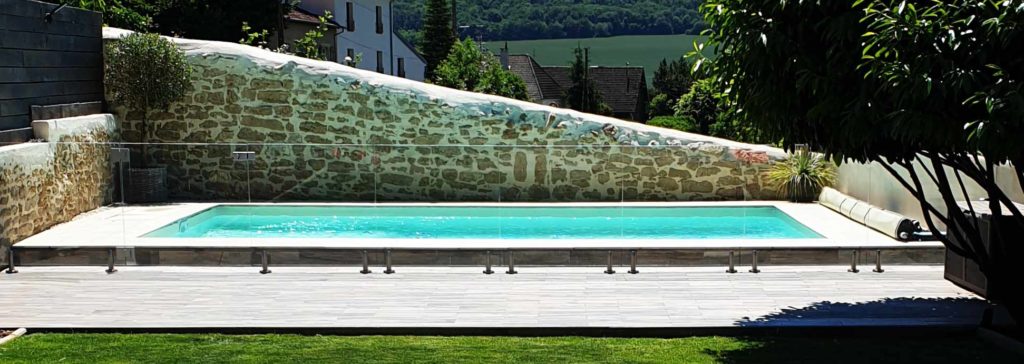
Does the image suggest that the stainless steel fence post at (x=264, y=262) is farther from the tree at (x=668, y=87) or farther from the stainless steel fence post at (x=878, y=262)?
the tree at (x=668, y=87)

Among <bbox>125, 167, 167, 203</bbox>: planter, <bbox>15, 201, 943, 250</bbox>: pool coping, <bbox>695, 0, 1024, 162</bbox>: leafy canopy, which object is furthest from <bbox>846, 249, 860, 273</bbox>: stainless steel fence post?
<bbox>125, 167, 167, 203</bbox>: planter

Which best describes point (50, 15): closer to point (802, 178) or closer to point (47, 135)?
point (47, 135)

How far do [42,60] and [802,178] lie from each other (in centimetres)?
1058

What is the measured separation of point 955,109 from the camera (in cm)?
579

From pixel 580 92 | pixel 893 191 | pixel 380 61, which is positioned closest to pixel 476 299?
pixel 893 191

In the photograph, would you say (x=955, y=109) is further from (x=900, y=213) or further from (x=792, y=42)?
(x=900, y=213)

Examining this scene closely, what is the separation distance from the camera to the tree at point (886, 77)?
18.3ft

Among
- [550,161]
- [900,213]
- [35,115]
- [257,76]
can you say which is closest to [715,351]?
[900,213]

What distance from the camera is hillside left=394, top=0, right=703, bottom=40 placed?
86438 millimetres

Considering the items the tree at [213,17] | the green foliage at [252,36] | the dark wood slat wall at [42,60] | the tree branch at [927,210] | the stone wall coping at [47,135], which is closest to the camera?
the tree branch at [927,210]

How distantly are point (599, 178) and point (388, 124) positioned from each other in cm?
397

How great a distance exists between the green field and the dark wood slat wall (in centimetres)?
7358

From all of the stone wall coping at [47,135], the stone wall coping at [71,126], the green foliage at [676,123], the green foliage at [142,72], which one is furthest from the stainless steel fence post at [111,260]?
the green foliage at [676,123]

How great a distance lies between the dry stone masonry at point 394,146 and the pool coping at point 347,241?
43 centimetres
